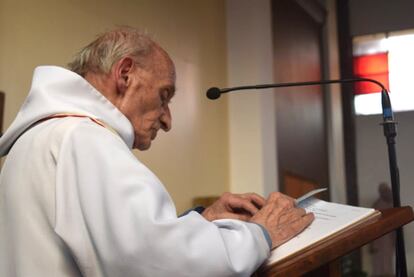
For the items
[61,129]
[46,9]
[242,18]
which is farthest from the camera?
[242,18]

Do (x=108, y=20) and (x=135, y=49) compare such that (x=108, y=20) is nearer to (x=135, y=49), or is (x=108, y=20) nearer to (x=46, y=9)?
(x=46, y=9)

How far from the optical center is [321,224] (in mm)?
1174

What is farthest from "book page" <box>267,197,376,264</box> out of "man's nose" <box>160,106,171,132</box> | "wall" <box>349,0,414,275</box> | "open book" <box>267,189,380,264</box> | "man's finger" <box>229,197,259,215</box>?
"wall" <box>349,0,414,275</box>

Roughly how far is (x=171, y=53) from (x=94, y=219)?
206cm

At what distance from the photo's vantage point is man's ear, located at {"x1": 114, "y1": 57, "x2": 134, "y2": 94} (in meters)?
1.39

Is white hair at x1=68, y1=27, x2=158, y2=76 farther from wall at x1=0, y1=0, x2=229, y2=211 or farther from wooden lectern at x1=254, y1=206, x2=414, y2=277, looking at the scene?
wall at x1=0, y1=0, x2=229, y2=211

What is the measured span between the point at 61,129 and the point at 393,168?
800mm

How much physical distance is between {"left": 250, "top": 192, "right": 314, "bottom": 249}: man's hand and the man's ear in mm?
407

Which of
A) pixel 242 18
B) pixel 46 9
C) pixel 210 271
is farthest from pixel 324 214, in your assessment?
pixel 242 18

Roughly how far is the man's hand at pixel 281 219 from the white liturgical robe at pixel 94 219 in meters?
0.06

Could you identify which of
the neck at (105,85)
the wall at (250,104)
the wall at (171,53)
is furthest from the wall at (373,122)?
the neck at (105,85)

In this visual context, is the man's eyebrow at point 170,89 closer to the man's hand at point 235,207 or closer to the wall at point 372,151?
the man's hand at point 235,207

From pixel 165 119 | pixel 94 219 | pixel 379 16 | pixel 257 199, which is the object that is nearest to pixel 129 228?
pixel 94 219

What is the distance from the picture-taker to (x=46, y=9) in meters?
2.34
